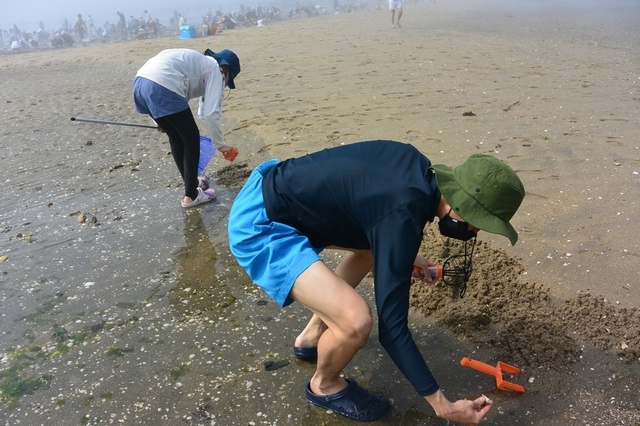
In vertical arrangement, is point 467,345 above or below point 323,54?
below

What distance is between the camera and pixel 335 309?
221 cm

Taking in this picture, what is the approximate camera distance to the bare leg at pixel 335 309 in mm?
2201

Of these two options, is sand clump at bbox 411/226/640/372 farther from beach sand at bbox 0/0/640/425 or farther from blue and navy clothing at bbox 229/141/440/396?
blue and navy clothing at bbox 229/141/440/396

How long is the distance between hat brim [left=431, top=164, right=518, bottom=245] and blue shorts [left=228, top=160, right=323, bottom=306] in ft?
1.99

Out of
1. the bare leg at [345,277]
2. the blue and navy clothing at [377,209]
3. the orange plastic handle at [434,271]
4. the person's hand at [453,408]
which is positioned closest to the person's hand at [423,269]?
the orange plastic handle at [434,271]

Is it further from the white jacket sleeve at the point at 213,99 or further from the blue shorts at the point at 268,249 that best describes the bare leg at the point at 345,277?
the white jacket sleeve at the point at 213,99

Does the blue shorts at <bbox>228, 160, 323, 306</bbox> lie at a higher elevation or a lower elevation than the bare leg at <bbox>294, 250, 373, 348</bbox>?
higher

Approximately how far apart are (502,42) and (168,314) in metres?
9.55

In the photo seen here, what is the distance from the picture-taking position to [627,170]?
4.54m

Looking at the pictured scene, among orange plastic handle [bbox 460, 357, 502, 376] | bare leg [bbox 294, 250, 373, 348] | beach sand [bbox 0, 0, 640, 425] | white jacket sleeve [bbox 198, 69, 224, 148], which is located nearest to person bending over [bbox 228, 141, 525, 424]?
bare leg [bbox 294, 250, 373, 348]

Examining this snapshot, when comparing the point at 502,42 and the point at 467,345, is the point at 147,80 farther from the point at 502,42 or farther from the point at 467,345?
the point at 502,42

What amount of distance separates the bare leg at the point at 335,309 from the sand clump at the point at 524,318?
3.34ft

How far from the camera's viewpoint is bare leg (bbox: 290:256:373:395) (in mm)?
2201

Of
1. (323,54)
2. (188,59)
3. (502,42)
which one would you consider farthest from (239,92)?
(502,42)
